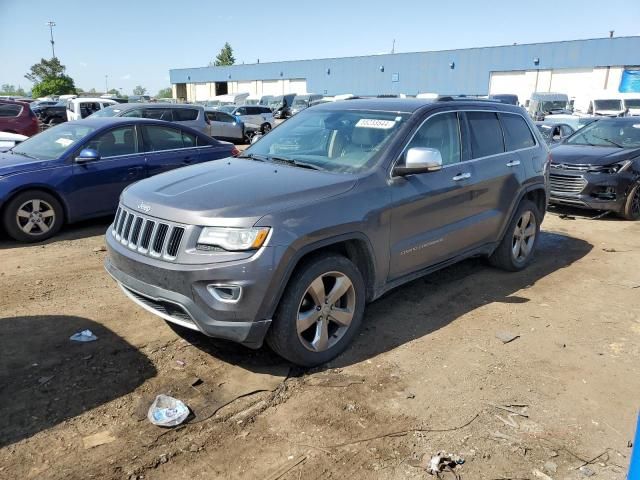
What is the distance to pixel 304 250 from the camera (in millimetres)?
3307

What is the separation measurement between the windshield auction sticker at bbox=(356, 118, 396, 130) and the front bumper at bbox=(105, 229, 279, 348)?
1.68 meters

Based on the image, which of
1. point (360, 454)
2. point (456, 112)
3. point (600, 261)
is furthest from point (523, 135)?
point (360, 454)

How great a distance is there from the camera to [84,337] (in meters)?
3.95

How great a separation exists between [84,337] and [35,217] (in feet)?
10.6

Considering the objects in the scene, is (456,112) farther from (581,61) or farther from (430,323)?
(581,61)

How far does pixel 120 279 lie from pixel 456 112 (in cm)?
322

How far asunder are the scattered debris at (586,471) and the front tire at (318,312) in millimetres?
1653

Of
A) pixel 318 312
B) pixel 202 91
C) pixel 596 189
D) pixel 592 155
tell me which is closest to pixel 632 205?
pixel 596 189

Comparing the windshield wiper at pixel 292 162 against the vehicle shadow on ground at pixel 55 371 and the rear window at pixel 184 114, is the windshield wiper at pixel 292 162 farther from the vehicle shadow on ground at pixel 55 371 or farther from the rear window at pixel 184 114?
Answer: the rear window at pixel 184 114

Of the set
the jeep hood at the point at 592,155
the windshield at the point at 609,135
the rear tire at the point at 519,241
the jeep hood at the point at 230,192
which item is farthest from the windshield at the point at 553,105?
the jeep hood at the point at 230,192

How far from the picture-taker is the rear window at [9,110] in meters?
13.4

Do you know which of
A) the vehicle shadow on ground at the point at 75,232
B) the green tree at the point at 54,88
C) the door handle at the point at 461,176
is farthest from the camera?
the green tree at the point at 54,88

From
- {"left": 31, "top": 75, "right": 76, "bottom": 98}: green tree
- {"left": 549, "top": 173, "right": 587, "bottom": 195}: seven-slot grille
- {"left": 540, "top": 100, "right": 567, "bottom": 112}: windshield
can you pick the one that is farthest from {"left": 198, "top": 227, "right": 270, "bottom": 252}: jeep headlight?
{"left": 31, "top": 75, "right": 76, "bottom": 98}: green tree

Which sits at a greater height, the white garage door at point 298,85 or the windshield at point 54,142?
the white garage door at point 298,85
